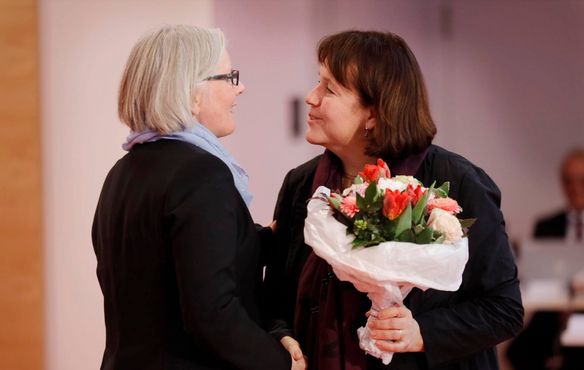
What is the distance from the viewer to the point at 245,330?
6.43ft

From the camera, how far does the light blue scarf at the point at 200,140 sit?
2008 mm

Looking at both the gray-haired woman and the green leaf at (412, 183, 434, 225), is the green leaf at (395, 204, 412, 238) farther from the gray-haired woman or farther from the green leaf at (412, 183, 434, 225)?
the gray-haired woman

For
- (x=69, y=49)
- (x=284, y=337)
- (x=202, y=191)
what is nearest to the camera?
(x=202, y=191)

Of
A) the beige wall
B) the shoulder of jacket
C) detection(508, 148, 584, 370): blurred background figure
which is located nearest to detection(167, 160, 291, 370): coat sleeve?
the shoulder of jacket

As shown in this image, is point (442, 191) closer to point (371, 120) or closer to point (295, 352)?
point (371, 120)

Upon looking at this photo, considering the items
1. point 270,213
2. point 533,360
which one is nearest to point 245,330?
point 270,213

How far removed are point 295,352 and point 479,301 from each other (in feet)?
1.46

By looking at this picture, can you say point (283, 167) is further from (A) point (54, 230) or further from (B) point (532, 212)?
(B) point (532, 212)

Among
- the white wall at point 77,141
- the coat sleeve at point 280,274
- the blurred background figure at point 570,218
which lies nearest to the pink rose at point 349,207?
the coat sleeve at point 280,274

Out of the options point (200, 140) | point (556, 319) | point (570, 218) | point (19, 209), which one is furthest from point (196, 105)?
point (570, 218)

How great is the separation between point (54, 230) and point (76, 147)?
0.39m

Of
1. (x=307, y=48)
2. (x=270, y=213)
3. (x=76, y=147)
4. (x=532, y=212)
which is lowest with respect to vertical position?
(x=532, y=212)

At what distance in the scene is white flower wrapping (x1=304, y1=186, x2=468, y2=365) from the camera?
72.9 inches

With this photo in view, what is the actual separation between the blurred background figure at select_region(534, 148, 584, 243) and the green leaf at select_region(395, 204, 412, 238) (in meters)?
3.82
